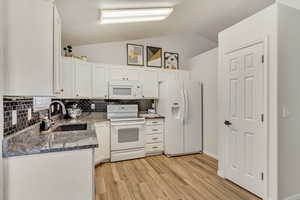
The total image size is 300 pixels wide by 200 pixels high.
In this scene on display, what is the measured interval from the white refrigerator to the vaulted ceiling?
52.5 inches

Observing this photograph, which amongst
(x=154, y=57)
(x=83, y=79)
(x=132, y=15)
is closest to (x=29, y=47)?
(x=132, y=15)

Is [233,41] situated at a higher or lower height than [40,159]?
higher

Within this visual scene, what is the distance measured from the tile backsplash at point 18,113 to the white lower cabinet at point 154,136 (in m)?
2.10

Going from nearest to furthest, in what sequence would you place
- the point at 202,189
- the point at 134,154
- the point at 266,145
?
the point at 266,145 < the point at 202,189 < the point at 134,154

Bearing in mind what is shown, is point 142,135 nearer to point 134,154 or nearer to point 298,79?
point 134,154

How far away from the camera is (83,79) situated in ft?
9.88

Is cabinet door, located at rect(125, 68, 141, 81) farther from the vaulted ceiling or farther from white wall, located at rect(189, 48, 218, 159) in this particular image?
white wall, located at rect(189, 48, 218, 159)

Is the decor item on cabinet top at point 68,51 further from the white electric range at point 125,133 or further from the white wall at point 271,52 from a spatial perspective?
the white wall at point 271,52

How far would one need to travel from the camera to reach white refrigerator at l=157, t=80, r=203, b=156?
339 cm

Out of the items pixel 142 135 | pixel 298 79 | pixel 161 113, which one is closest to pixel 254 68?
pixel 298 79

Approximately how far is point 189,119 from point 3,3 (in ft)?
11.1

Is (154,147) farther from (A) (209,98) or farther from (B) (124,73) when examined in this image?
(B) (124,73)

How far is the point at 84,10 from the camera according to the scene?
2.02 m

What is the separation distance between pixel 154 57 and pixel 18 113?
3.29 m
